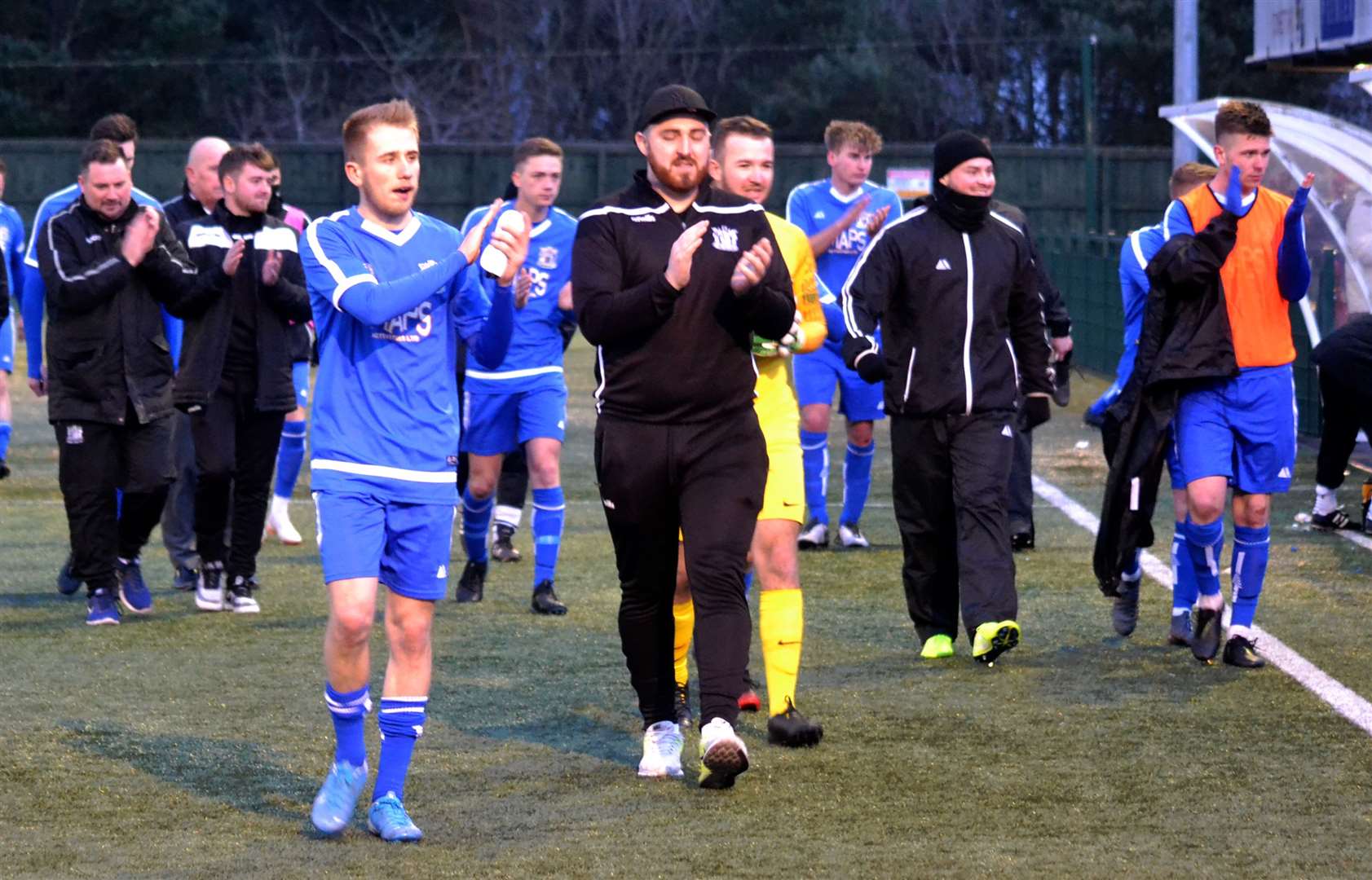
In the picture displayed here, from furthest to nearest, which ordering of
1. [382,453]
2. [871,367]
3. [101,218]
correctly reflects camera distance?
[101,218]
[871,367]
[382,453]

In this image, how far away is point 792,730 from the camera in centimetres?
657

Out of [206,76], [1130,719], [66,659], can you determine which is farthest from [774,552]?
[206,76]

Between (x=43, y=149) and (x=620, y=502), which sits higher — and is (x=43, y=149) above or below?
above

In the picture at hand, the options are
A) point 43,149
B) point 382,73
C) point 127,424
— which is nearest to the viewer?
point 127,424

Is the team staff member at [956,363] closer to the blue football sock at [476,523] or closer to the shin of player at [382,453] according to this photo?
the blue football sock at [476,523]

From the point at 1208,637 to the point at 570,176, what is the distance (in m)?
34.2

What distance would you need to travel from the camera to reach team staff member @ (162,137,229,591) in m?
9.55

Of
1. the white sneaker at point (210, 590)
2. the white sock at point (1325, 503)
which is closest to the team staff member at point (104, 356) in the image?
the white sneaker at point (210, 590)

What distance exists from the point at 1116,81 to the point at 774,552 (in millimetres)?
45291

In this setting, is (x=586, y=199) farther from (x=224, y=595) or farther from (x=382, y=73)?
(x=224, y=595)

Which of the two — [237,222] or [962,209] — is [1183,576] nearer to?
[962,209]

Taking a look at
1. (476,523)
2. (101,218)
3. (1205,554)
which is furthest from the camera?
(476,523)

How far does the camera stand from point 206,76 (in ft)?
159

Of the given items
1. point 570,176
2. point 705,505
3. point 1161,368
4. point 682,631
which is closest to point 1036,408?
point 1161,368
